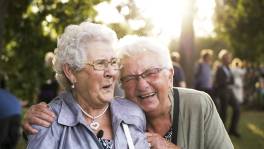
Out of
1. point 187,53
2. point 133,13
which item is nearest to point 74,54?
point 133,13

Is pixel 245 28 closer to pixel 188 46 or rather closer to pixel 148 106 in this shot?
pixel 188 46

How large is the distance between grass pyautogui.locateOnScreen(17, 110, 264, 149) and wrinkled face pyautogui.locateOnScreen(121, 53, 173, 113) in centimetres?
710

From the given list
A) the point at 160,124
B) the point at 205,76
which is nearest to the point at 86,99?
the point at 160,124

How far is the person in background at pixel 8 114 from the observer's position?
857 cm

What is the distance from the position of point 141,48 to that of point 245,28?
673 inches

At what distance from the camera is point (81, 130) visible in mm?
3354

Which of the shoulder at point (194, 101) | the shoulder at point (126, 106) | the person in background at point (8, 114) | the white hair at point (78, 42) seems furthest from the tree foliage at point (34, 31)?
the white hair at point (78, 42)

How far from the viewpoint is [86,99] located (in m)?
3.44

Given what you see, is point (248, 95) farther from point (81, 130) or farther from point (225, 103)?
point (81, 130)

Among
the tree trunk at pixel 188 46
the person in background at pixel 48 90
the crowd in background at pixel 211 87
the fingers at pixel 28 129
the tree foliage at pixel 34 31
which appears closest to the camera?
the fingers at pixel 28 129

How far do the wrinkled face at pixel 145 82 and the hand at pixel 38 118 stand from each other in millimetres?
600

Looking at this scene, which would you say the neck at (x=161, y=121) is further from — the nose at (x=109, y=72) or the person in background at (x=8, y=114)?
the person in background at (x=8, y=114)

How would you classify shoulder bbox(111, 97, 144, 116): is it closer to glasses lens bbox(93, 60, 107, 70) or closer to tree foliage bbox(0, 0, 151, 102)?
glasses lens bbox(93, 60, 107, 70)

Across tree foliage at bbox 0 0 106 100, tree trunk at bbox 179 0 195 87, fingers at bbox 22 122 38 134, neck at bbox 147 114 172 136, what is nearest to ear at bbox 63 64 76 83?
fingers at bbox 22 122 38 134
